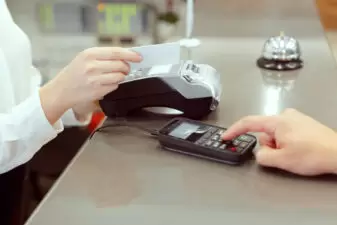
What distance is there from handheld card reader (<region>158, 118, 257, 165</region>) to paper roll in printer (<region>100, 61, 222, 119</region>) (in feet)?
0.24

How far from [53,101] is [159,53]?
20 cm

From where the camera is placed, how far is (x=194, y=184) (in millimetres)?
853

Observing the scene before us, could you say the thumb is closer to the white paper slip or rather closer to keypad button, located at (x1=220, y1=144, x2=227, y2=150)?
keypad button, located at (x1=220, y1=144, x2=227, y2=150)

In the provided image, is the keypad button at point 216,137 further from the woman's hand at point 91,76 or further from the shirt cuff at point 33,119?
the shirt cuff at point 33,119

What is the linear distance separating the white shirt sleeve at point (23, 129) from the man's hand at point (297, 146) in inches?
12.9

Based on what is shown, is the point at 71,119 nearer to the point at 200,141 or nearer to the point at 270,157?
the point at 200,141

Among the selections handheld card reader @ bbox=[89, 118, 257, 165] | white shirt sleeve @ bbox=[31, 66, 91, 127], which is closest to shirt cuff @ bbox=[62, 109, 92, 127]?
white shirt sleeve @ bbox=[31, 66, 91, 127]

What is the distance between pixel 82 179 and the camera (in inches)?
34.6

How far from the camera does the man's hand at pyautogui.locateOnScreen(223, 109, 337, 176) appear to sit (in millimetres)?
853

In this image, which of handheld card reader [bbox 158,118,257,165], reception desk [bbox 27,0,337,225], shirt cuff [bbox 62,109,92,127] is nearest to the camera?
reception desk [bbox 27,0,337,225]

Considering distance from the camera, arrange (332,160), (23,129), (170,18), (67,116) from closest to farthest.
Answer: (332,160) < (23,129) < (67,116) < (170,18)

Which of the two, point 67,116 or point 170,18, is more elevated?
point 170,18

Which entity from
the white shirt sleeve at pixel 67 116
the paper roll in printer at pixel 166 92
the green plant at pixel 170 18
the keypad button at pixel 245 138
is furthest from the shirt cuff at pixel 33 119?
the green plant at pixel 170 18

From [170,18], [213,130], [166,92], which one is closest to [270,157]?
[213,130]
